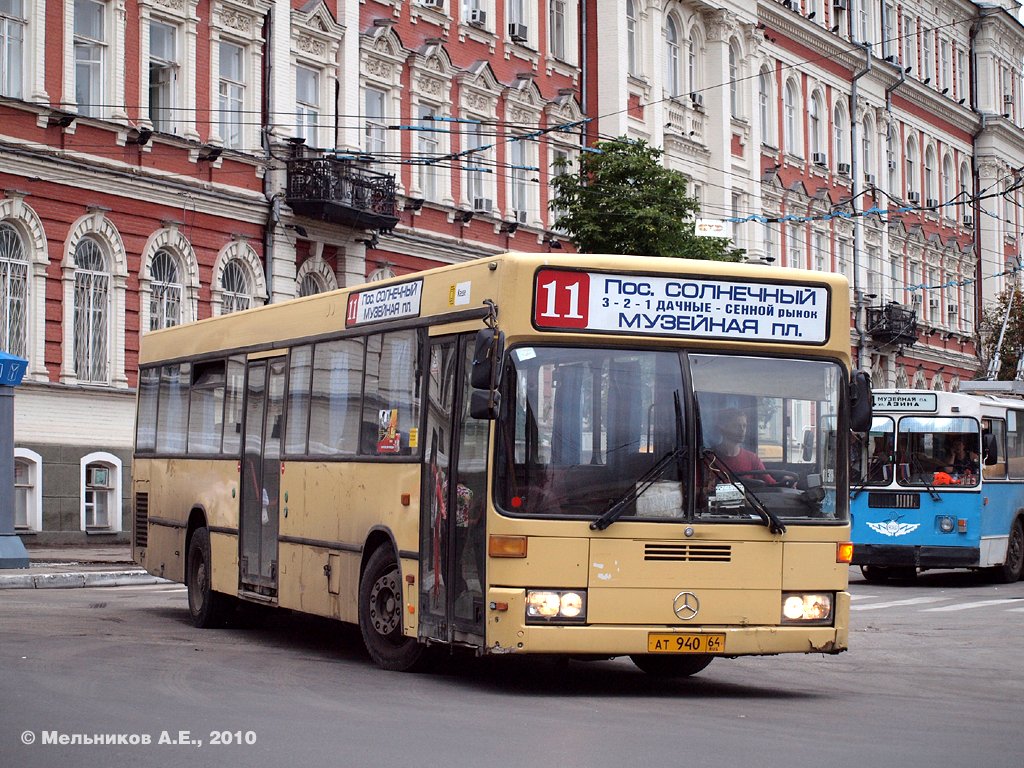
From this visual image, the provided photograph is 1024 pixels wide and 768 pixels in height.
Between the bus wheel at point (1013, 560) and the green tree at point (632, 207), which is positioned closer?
the bus wheel at point (1013, 560)

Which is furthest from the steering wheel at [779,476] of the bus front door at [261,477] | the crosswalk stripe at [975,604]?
the crosswalk stripe at [975,604]

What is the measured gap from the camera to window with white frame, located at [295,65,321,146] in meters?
35.0

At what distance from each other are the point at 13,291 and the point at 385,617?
17.5 m

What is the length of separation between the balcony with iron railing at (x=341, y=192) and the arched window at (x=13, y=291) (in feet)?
21.4

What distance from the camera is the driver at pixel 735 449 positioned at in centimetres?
1145

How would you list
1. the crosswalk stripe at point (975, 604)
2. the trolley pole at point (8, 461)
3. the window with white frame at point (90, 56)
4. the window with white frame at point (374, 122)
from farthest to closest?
1. the window with white frame at point (374, 122)
2. the window with white frame at point (90, 56)
3. the trolley pole at point (8, 461)
4. the crosswalk stripe at point (975, 604)

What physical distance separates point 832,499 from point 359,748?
4.27m

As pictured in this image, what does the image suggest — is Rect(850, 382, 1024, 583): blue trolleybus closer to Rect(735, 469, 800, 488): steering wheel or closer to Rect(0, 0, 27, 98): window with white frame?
Rect(735, 469, 800, 488): steering wheel

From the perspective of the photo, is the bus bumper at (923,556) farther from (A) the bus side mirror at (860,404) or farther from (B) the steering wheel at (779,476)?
(B) the steering wheel at (779,476)

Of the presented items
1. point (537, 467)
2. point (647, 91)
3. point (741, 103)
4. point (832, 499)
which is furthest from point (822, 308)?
point (741, 103)

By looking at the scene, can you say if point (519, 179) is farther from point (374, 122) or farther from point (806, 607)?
point (806, 607)

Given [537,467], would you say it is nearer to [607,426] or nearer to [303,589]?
[607,426]

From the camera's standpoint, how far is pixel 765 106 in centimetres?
5322

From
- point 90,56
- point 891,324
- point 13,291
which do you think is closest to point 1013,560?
point 13,291
